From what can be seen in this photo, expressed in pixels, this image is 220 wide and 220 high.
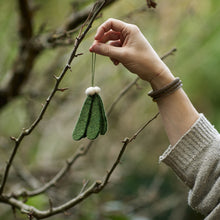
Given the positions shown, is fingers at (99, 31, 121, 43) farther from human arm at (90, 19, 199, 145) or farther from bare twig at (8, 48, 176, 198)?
bare twig at (8, 48, 176, 198)

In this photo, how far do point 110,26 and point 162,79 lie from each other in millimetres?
180

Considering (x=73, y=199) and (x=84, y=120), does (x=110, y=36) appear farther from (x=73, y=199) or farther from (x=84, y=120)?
(x=73, y=199)

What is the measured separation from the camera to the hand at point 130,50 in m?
0.79

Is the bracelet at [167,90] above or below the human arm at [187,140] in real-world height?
above

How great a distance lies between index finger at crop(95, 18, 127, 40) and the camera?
0.81 metres

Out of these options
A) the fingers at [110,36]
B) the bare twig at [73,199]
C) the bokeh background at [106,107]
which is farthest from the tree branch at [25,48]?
the bare twig at [73,199]

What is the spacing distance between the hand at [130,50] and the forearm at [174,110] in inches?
0.9

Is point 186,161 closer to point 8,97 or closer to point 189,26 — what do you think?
point 8,97

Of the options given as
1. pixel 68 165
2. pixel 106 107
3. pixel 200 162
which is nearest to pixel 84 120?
pixel 200 162

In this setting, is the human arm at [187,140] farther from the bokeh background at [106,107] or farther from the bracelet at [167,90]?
the bokeh background at [106,107]

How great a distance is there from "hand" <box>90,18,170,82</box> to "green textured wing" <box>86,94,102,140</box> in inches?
4.5

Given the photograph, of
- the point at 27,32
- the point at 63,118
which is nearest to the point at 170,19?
the point at 63,118

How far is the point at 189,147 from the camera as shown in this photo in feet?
2.88

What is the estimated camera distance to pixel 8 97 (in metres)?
1.72
